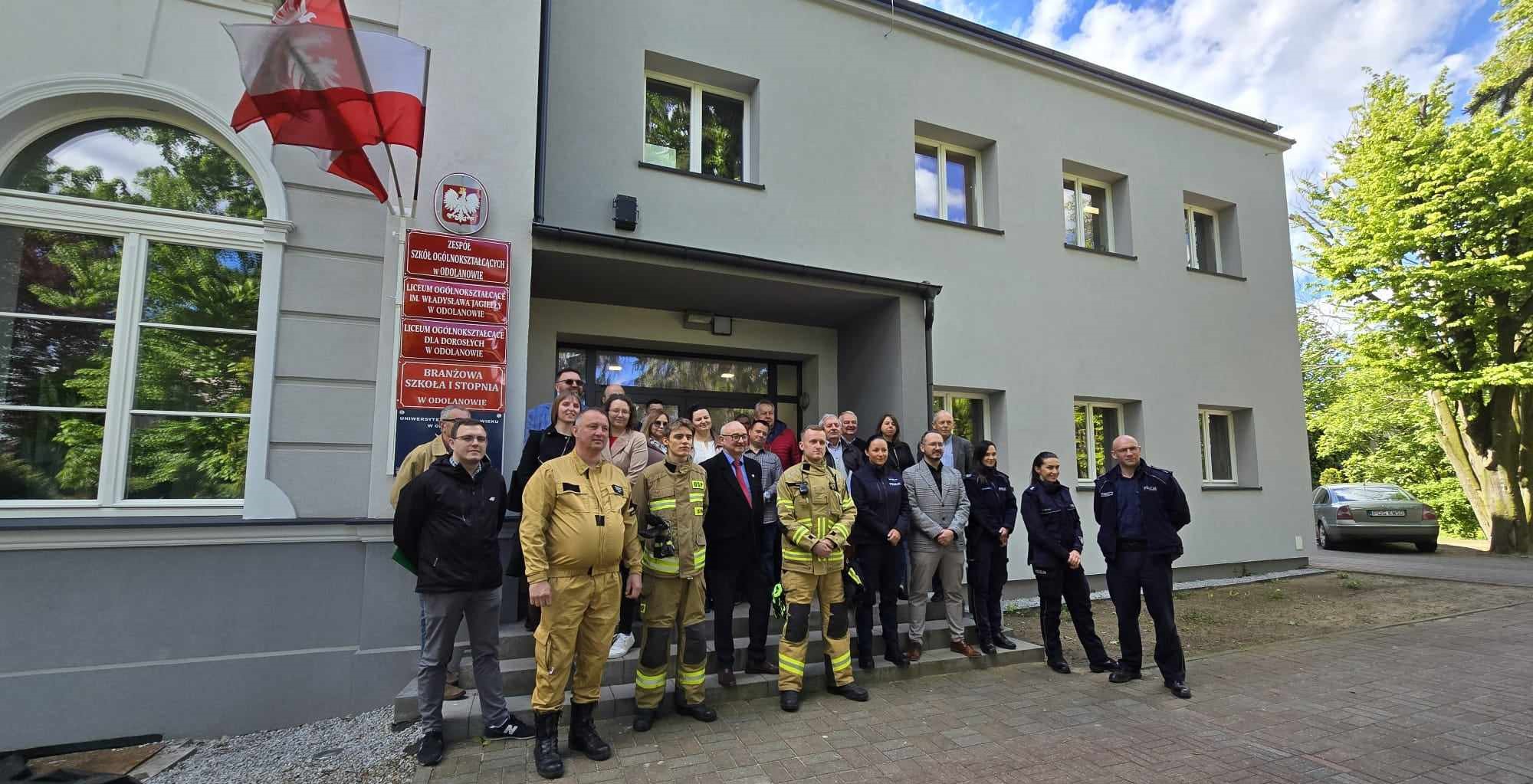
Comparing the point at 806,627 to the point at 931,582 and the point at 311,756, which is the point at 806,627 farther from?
the point at 311,756

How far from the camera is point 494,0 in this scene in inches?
215

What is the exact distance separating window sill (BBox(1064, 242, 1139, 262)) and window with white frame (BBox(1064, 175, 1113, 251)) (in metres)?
0.20

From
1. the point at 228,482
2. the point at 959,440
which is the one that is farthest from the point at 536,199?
the point at 959,440

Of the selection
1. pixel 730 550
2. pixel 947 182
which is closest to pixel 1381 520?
pixel 947 182

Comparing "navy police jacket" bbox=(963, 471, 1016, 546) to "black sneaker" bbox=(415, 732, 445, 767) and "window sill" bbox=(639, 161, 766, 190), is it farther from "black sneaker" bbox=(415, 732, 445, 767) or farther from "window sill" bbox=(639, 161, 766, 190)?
"black sneaker" bbox=(415, 732, 445, 767)

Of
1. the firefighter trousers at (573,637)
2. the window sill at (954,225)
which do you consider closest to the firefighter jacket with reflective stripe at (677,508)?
the firefighter trousers at (573,637)

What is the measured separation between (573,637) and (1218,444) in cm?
1080

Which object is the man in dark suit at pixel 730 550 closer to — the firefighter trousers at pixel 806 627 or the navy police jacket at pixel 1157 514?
the firefighter trousers at pixel 806 627

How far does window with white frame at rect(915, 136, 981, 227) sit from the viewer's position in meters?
9.02

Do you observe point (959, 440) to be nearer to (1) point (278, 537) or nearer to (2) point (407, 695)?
(2) point (407, 695)

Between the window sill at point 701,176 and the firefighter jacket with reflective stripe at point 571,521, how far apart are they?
13.2ft

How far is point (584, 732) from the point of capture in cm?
383

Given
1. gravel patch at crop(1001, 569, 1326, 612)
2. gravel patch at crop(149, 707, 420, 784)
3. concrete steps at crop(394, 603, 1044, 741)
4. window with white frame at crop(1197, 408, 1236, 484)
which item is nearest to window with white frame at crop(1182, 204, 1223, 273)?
window with white frame at crop(1197, 408, 1236, 484)

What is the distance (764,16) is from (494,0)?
3394mm
